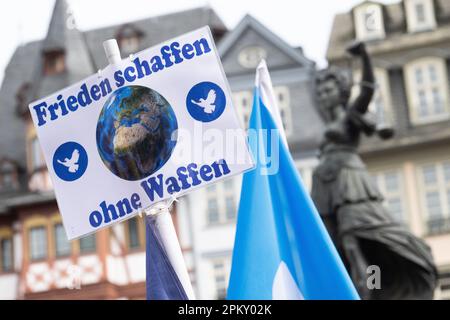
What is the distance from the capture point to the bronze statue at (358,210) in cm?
1097

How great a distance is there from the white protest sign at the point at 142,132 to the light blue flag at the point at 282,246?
43cm

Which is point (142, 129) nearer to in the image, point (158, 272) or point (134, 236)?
point (158, 272)

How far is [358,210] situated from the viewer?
1125 cm

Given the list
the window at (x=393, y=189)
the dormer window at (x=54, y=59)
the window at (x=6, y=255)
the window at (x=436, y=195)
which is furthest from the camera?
the dormer window at (x=54, y=59)

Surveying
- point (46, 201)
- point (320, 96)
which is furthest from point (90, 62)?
point (320, 96)

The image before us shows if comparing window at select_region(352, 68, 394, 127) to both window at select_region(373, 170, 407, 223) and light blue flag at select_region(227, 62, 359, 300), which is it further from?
light blue flag at select_region(227, 62, 359, 300)

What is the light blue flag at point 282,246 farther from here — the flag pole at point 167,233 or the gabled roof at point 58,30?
the gabled roof at point 58,30

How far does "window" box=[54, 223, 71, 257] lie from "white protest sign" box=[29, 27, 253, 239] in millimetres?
27527

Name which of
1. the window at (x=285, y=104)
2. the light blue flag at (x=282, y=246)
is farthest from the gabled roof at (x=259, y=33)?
the light blue flag at (x=282, y=246)

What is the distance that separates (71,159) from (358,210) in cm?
570

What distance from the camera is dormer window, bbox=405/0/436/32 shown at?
3428 centimetres

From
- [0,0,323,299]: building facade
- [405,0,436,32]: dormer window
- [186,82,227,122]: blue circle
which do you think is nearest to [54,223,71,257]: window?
[0,0,323,299]: building facade
